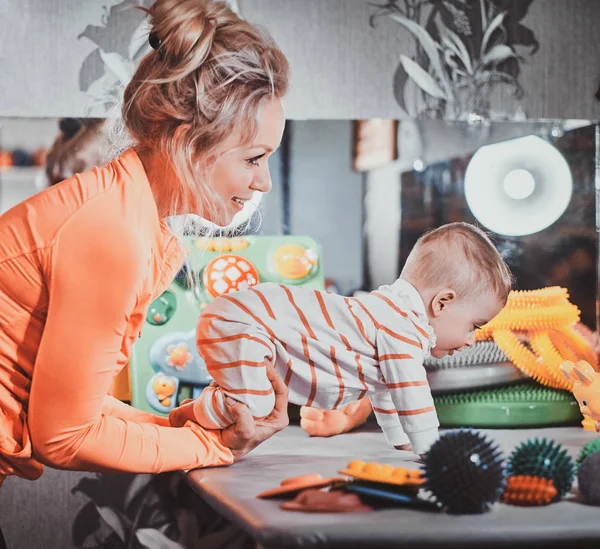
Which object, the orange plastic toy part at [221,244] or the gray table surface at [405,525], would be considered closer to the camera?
the gray table surface at [405,525]

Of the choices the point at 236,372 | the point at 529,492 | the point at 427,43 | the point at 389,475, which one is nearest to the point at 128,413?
the point at 236,372

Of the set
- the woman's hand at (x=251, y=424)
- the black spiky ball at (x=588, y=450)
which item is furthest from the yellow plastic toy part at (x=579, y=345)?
the woman's hand at (x=251, y=424)

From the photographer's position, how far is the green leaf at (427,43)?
1282 millimetres

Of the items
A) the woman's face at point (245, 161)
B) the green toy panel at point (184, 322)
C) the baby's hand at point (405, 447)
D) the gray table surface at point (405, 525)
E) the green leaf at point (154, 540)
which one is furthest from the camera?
the green leaf at point (154, 540)

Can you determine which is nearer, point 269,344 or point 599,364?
point 269,344

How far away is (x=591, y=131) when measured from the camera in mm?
1292

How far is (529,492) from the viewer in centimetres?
78

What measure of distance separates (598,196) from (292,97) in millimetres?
524

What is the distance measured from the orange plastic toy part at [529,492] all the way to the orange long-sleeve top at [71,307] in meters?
0.42

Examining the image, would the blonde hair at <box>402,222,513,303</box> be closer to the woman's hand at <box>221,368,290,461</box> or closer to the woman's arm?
the woman's hand at <box>221,368,290,461</box>

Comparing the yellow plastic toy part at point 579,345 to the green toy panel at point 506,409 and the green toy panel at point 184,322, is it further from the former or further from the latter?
the green toy panel at point 184,322

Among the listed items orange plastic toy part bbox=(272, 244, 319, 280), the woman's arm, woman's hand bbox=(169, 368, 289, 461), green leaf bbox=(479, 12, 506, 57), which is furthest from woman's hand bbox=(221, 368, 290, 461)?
green leaf bbox=(479, 12, 506, 57)

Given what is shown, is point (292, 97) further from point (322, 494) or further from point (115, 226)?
point (322, 494)

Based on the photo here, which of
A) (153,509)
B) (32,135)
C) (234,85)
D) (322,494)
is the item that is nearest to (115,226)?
(234,85)
